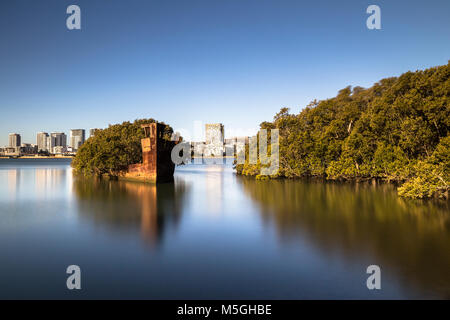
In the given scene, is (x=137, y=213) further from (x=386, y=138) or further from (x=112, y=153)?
(x=386, y=138)

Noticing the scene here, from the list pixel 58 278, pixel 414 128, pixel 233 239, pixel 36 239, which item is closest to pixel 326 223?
pixel 233 239

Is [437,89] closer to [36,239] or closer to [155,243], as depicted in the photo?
[155,243]

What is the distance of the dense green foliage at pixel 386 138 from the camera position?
1580cm

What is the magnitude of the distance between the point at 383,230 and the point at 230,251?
6090 millimetres

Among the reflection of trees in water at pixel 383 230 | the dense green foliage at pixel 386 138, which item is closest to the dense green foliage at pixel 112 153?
the dense green foliage at pixel 386 138

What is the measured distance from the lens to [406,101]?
18.8 m

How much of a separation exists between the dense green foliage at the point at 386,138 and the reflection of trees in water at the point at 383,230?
2896 mm

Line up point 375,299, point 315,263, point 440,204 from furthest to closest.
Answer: point 440,204 < point 315,263 < point 375,299

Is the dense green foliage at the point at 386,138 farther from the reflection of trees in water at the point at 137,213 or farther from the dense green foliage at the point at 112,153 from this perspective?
the dense green foliage at the point at 112,153

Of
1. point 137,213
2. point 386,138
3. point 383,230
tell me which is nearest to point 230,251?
point 383,230

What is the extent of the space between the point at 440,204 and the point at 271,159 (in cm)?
1988

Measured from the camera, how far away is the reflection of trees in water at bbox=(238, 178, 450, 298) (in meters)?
6.20

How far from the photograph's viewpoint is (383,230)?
373 inches

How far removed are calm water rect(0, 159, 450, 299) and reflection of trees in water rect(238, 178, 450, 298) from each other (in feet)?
0.14
